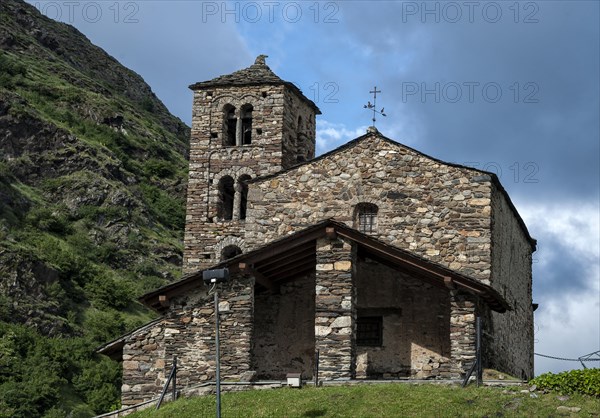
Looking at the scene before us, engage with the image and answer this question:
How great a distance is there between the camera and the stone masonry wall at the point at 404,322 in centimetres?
2866

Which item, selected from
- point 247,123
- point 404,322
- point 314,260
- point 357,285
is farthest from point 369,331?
point 247,123

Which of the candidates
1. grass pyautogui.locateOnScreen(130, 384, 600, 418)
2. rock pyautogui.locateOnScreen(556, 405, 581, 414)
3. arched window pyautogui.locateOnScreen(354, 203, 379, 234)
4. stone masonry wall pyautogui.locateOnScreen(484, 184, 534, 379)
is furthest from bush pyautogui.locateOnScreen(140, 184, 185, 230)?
rock pyautogui.locateOnScreen(556, 405, 581, 414)

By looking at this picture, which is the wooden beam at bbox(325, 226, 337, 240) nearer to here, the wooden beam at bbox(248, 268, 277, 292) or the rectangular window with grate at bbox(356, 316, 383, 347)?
the wooden beam at bbox(248, 268, 277, 292)

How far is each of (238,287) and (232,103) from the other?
16.2 m

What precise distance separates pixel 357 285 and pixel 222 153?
46.7ft

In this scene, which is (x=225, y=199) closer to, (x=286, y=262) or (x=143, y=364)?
(x=286, y=262)

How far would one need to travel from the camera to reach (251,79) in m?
43.0

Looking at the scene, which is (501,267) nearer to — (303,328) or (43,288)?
(303,328)

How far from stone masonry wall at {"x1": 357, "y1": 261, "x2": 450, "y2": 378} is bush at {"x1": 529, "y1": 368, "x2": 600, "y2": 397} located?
4744 mm

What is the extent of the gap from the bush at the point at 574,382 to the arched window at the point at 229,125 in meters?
21.2

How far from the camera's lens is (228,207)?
43062 millimetres

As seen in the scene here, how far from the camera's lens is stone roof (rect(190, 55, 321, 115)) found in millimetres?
42719

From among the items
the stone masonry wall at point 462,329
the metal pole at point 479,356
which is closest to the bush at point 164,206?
the stone masonry wall at point 462,329

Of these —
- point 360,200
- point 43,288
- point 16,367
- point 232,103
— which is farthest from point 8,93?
point 360,200
